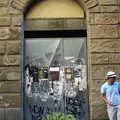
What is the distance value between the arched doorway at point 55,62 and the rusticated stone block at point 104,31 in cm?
51

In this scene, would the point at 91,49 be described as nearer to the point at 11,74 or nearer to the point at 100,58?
the point at 100,58

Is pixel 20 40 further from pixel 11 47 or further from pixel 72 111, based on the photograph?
pixel 72 111

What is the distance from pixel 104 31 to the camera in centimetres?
1107

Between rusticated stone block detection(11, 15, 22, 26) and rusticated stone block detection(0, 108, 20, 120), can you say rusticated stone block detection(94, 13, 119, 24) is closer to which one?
rusticated stone block detection(11, 15, 22, 26)

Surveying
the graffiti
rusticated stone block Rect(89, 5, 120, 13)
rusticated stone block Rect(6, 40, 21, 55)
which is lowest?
the graffiti

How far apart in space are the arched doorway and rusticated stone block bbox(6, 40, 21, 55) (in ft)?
1.49

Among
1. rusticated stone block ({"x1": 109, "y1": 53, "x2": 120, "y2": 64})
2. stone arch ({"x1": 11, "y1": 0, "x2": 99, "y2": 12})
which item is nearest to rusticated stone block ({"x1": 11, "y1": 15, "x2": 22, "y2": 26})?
stone arch ({"x1": 11, "y1": 0, "x2": 99, "y2": 12})

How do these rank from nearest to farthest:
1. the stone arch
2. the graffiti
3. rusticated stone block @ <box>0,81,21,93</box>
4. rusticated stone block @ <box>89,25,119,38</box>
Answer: rusticated stone block @ <box>0,81,21,93</box> < rusticated stone block @ <box>89,25,119,38</box> < the stone arch < the graffiti

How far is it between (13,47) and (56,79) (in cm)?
160

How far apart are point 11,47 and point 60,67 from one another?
159 centimetres

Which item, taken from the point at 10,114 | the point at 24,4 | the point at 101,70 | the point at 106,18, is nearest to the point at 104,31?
the point at 106,18

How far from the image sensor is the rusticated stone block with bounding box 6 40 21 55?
36.3ft

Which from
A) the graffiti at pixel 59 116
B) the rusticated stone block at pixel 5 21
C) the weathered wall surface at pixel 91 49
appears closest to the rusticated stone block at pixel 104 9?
the weathered wall surface at pixel 91 49

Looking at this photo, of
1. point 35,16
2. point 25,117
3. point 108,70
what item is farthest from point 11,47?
point 108,70
